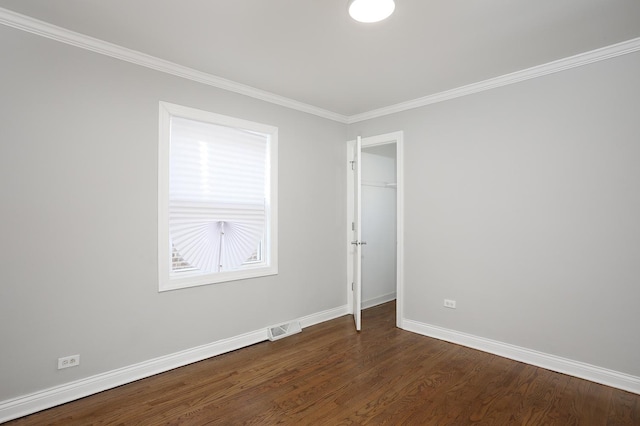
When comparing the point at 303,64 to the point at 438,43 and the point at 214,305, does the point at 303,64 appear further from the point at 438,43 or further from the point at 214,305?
the point at 214,305

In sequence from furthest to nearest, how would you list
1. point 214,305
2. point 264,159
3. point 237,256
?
point 264,159 < point 237,256 < point 214,305

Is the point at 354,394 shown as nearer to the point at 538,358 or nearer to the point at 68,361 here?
the point at 538,358

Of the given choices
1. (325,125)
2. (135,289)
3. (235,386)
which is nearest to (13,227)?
(135,289)

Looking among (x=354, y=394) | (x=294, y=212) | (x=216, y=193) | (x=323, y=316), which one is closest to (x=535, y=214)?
(x=354, y=394)

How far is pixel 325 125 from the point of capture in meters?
4.41

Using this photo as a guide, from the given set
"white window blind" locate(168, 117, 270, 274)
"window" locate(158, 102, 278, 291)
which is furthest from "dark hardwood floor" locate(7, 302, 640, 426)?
"white window blind" locate(168, 117, 270, 274)

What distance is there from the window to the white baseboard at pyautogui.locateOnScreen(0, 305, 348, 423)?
64 cm

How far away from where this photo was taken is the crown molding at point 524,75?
266 cm

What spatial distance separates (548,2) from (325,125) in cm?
269

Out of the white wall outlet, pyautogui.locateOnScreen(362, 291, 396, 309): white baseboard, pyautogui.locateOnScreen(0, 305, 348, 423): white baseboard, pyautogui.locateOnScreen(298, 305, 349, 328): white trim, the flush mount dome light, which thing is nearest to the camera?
the flush mount dome light

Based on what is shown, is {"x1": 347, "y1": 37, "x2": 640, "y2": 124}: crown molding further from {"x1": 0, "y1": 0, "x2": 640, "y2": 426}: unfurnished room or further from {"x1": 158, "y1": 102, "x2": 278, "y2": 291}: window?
{"x1": 158, "y1": 102, "x2": 278, "y2": 291}: window

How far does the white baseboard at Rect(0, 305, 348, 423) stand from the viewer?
7.48ft

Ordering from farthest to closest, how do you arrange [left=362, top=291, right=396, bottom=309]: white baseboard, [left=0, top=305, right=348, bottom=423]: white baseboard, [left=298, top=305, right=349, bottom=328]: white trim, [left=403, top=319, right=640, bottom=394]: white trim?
[left=362, top=291, right=396, bottom=309]: white baseboard, [left=298, top=305, right=349, bottom=328]: white trim, [left=403, top=319, right=640, bottom=394]: white trim, [left=0, top=305, right=348, bottom=423]: white baseboard

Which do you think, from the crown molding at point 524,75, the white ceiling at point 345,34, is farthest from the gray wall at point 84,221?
the crown molding at point 524,75
